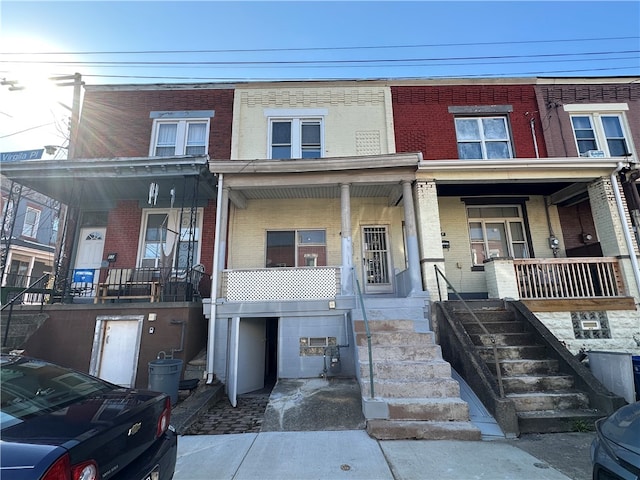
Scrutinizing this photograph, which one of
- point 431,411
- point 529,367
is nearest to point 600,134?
point 529,367

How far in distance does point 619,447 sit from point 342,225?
243 inches

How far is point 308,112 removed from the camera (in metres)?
10.2

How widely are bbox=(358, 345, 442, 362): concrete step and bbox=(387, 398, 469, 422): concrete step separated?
1.00 m

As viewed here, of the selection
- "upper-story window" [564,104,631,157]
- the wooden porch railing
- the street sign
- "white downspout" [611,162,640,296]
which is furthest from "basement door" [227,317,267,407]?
"upper-story window" [564,104,631,157]

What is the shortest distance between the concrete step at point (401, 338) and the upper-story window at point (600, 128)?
28.3 ft

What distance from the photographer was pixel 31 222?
751 inches

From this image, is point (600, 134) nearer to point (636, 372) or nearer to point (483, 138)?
point (483, 138)

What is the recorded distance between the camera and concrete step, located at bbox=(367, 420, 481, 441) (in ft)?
14.0

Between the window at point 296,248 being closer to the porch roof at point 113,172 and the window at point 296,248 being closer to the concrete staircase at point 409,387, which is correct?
the porch roof at point 113,172

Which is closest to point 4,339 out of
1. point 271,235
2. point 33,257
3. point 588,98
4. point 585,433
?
point 271,235

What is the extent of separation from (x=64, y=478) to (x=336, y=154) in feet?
30.2

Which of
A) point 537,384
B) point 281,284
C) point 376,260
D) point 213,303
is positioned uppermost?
point 376,260

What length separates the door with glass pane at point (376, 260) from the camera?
9.42 meters

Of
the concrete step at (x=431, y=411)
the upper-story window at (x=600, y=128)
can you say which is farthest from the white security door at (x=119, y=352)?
the upper-story window at (x=600, y=128)
